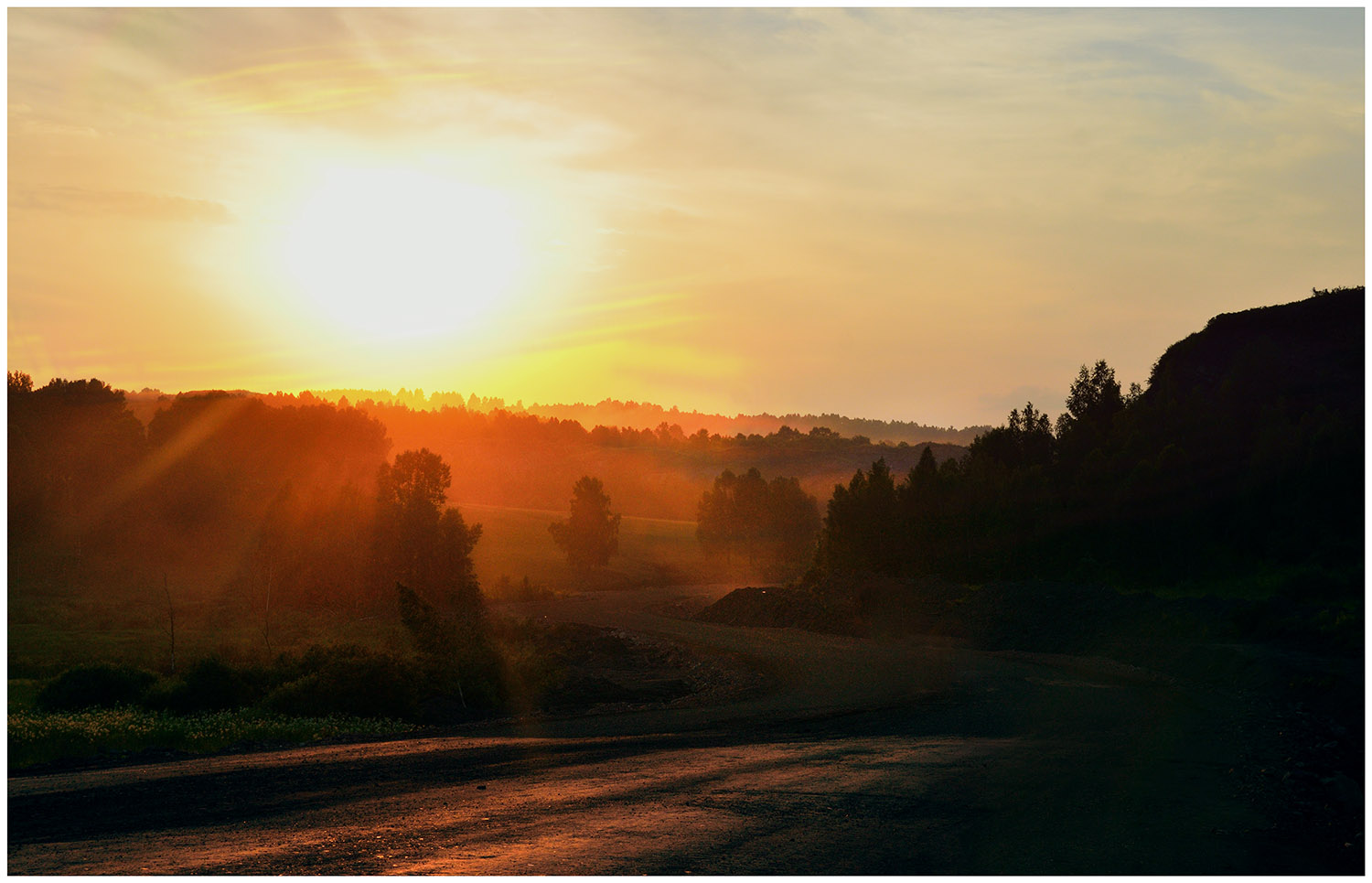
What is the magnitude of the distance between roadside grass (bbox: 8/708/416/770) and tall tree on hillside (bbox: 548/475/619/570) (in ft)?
252

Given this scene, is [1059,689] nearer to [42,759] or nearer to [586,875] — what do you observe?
[586,875]

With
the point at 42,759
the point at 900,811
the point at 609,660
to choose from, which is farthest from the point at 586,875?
the point at 609,660

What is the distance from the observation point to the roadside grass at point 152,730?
23500 millimetres

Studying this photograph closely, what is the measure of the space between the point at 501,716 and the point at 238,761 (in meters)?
11.0

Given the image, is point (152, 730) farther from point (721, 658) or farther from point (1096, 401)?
point (1096, 401)

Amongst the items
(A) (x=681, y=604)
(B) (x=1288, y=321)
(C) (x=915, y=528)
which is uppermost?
(B) (x=1288, y=321)

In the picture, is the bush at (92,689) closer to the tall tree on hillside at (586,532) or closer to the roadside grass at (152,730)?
the roadside grass at (152,730)

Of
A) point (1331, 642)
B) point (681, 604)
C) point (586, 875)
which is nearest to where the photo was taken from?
point (586, 875)

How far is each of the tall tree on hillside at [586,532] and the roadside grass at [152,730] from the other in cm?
7677

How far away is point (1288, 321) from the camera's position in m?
78.8

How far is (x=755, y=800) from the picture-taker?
17.7 metres

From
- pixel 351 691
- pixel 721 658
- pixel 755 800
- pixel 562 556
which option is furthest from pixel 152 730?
pixel 562 556

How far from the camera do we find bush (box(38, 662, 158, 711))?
3042cm

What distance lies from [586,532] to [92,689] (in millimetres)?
76701
